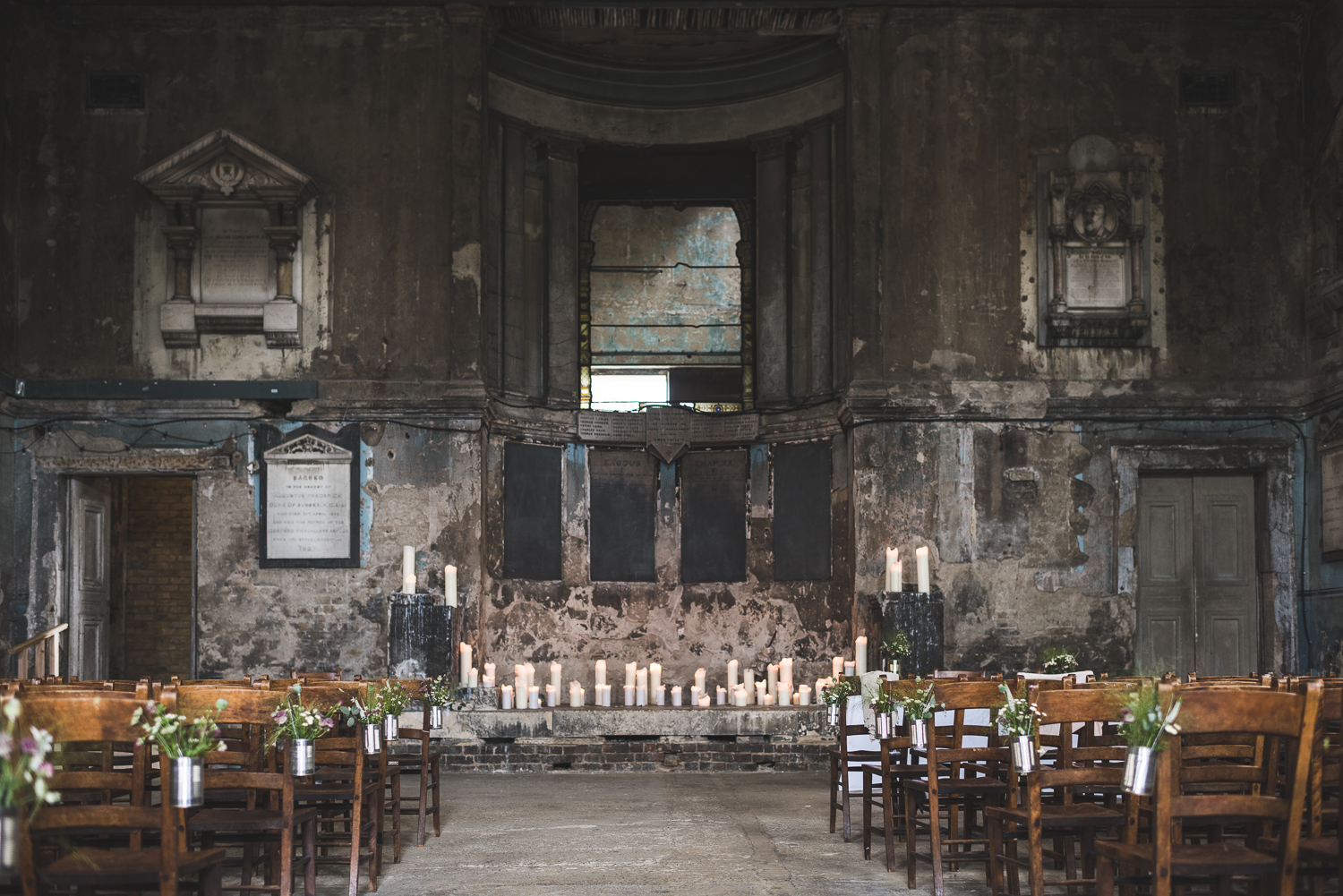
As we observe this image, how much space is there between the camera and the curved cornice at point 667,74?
43.3 feet

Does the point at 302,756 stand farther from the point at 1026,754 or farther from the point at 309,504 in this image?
the point at 309,504


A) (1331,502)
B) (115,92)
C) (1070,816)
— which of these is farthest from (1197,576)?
(115,92)

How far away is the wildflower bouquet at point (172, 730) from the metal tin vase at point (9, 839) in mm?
778

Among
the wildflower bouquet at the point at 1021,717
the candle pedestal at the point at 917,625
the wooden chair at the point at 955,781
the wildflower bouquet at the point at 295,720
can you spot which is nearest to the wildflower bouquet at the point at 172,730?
the wildflower bouquet at the point at 295,720

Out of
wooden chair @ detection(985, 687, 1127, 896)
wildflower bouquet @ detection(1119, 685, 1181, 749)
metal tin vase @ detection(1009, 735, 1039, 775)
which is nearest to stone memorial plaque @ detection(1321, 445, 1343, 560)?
wooden chair @ detection(985, 687, 1127, 896)

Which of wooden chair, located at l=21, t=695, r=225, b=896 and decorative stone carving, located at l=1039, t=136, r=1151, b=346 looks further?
decorative stone carving, located at l=1039, t=136, r=1151, b=346

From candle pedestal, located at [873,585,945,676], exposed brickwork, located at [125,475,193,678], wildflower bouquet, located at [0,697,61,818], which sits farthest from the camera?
exposed brickwork, located at [125,475,193,678]

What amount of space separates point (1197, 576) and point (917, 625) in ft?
11.5

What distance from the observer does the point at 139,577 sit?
50.5 ft

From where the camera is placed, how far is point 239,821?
468 cm

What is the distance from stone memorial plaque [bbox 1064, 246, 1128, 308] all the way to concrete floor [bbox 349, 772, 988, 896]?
17.7 ft

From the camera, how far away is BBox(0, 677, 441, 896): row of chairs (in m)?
3.77

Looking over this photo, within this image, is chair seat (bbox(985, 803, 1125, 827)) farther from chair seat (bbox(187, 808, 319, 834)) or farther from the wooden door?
the wooden door

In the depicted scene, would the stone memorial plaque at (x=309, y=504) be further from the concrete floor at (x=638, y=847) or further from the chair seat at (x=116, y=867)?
the chair seat at (x=116, y=867)
